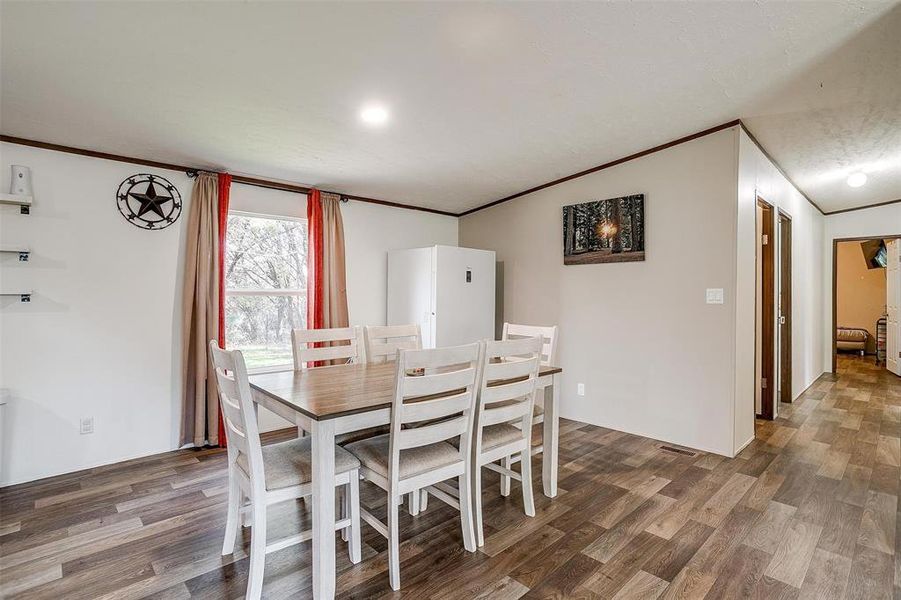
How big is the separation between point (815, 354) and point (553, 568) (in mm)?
6012

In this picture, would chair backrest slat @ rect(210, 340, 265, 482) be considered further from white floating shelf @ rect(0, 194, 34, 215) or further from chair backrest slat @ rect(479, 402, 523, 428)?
white floating shelf @ rect(0, 194, 34, 215)

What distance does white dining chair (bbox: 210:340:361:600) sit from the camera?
5.48 feet

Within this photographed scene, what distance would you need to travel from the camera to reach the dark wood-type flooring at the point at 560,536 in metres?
1.81

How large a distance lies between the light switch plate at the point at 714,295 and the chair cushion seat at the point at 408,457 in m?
2.43

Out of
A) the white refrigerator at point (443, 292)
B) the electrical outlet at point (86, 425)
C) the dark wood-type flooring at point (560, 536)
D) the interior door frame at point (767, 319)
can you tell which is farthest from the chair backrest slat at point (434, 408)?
the interior door frame at point (767, 319)

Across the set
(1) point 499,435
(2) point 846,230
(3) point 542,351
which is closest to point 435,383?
(1) point 499,435

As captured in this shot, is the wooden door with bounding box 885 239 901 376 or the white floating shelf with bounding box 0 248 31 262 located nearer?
the white floating shelf with bounding box 0 248 31 262

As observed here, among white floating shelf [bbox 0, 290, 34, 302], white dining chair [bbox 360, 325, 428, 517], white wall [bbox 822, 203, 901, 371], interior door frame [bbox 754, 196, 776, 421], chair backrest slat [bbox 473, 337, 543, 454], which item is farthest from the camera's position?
white wall [bbox 822, 203, 901, 371]

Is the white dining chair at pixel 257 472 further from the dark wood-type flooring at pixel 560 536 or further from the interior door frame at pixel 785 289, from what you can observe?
the interior door frame at pixel 785 289

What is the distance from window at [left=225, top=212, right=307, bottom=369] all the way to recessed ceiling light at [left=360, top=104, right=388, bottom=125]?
64.2 inches

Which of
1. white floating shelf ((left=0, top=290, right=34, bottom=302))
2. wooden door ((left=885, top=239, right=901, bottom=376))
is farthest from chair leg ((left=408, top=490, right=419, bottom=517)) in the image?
wooden door ((left=885, top=239, right=901, bottom=376))

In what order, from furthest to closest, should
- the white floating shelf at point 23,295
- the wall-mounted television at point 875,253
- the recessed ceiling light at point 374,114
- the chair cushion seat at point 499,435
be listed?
the wall-mounted television at point 875,253 < the white floating shelf at point 23,295 < the recessed ceiling light at point 374,114 < the chair cushion seat at point 499,435

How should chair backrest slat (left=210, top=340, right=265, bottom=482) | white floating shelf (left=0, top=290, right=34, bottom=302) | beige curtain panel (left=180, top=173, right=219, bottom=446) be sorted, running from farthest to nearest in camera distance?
beige curtain panel (left=180, top=173, right=219, bottom=446), white floating shelf (left=0, top=290, right=34, bottom=302), chair backrest slat (left=210, top=340, right=265, bottom=482)

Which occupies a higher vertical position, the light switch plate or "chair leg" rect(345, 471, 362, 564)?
the light switch plate
